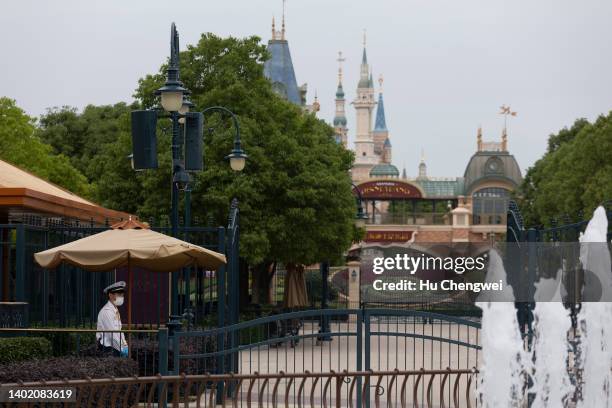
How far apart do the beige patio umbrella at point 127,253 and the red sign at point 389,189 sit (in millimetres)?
81162

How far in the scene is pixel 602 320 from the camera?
13.4 m

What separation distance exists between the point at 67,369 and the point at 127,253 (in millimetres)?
2451

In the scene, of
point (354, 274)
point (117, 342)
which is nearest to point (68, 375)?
point (117, 342)

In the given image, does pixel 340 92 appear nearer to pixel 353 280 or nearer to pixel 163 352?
pixel 353 280

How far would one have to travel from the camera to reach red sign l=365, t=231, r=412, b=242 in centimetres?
9644

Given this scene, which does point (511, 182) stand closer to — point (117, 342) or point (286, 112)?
point (286, 112)

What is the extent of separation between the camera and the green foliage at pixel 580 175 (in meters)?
54.2

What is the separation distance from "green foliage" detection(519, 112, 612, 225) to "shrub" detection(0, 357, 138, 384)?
37.0 m

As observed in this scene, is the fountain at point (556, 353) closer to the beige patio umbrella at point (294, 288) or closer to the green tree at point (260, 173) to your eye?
the green tree at point (260, 173)

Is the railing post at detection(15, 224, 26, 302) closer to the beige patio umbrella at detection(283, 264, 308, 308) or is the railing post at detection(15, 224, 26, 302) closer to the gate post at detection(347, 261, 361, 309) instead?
the beige patio umbrella at detection(283, 264, 308, 308)

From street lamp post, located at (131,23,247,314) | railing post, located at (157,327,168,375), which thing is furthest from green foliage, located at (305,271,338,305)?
railing post, located at (157,327,168,375)

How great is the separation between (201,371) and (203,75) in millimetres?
17775

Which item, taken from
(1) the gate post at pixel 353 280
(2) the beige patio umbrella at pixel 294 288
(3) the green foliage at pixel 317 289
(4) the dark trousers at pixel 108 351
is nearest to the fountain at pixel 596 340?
(4) the dark trousers at pixel 108 351

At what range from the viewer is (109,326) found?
1552 centimetres
